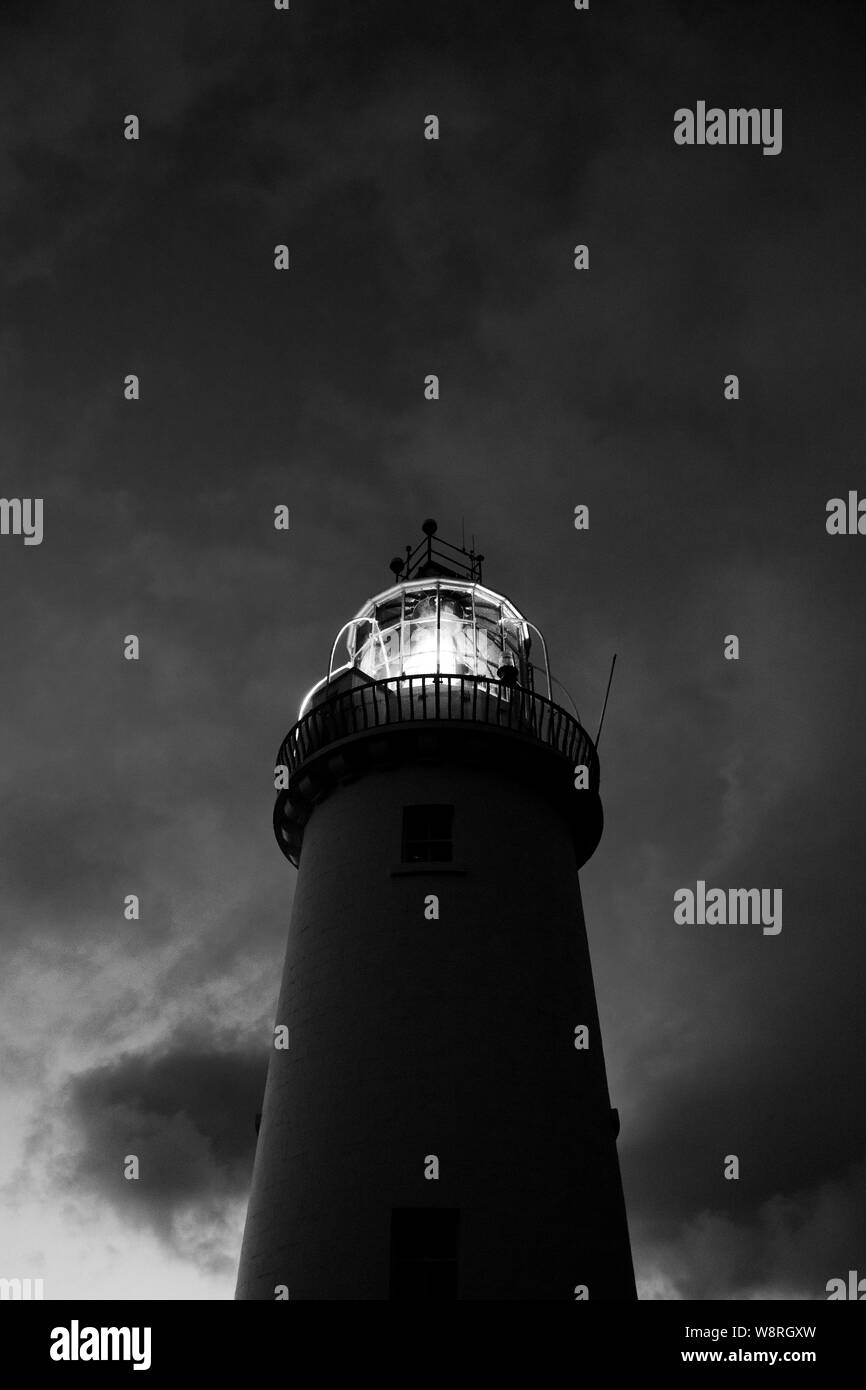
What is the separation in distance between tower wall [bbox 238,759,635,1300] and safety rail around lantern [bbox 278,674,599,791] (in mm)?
988

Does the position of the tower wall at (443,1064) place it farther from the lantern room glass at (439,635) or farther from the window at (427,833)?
the lantern room glass at (439,635)

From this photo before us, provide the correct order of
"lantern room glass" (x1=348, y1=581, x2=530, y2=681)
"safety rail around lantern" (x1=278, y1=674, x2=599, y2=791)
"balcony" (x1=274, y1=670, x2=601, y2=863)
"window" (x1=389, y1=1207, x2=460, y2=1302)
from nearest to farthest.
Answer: "window" (x1=389, y1=1207, x2=460, y2=1302)
"balcony" (x1=274, y1=670, x2=601, y2=863)
"safety rail around lantern" (x1=278, y1=674, x2=599, y2=791)
"lantern room glass" (x1=348, y1=581, x2=530, y2=681)

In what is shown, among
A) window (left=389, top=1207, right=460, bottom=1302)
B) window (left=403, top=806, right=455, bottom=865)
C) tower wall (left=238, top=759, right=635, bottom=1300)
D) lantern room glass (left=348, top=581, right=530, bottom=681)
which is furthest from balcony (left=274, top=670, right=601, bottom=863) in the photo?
window (left=389, top=1207, right=460, bottom=1302)

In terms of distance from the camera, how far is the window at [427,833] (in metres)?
21.2

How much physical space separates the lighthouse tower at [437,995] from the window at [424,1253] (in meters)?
0.03

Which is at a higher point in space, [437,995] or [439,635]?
[439,635]

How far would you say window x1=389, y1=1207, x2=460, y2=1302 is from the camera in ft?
55.1

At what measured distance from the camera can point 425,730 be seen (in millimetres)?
21672

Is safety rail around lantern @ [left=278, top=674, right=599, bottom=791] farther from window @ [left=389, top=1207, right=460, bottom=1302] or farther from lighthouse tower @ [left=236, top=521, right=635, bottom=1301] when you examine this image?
window @ [left=389, top=1207, right=460, bottom=1302]

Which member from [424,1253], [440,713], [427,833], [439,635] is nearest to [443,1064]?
[424,1253]

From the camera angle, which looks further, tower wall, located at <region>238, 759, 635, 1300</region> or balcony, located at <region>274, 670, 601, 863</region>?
balcony, located at <region>274, 670, 601, 863</region>

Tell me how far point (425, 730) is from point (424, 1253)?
9.01m

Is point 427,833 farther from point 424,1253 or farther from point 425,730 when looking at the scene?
point 424,1253
